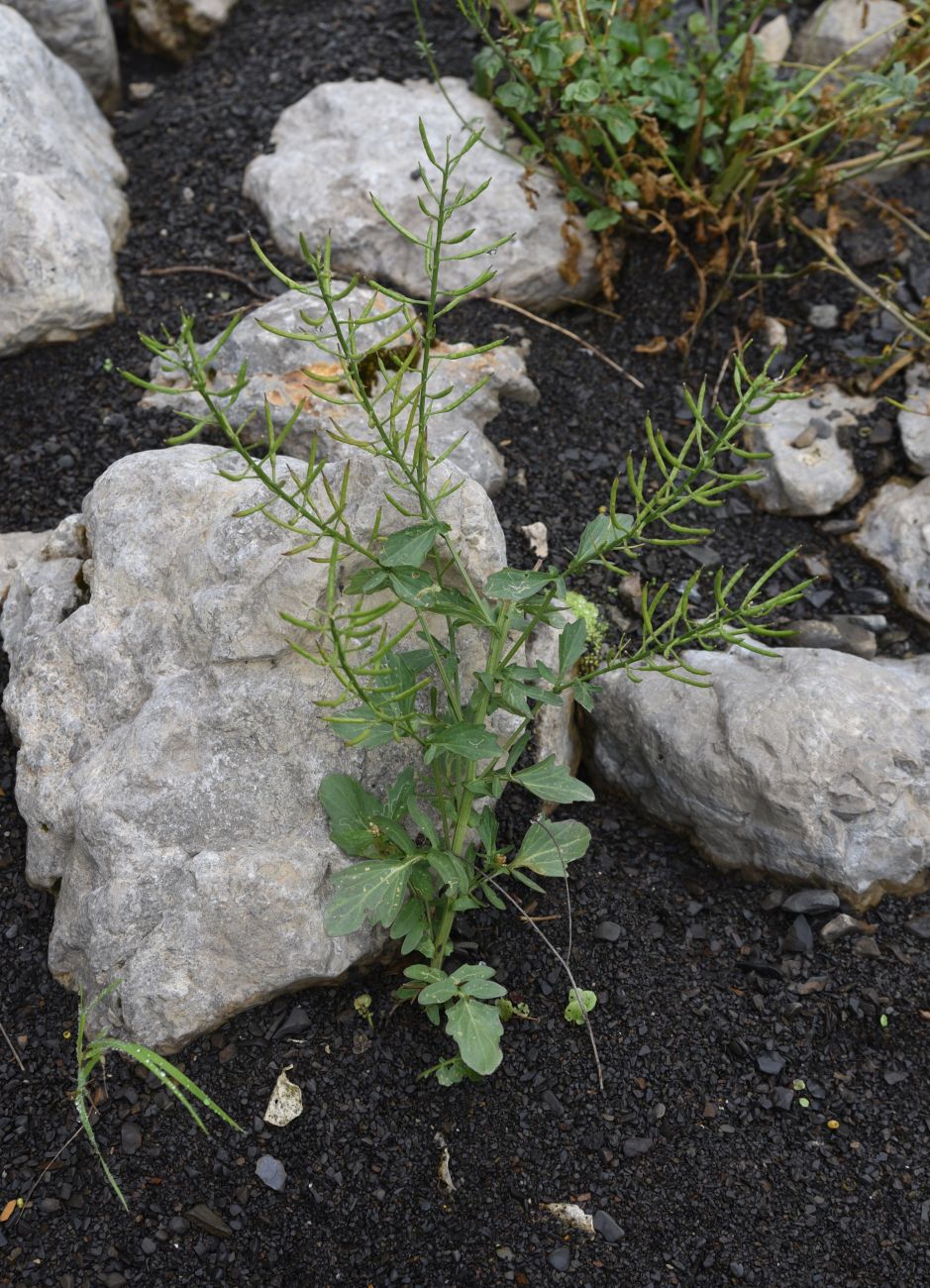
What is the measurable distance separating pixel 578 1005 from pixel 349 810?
71cm

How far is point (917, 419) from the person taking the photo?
3508mm

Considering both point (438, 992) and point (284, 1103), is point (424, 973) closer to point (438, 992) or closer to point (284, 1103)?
point (438, 992)

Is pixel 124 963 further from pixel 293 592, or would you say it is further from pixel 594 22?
pixel 594 22

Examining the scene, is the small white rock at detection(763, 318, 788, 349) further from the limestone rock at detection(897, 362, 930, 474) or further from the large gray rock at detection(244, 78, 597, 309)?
the large gray rock at detection(244, 78, 597, 309)

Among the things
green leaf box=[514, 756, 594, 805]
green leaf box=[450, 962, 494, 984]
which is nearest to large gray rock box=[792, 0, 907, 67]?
green leaf box=[514, 756, 594, 805]

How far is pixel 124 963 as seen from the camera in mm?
2477

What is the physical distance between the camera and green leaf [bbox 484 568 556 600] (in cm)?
221

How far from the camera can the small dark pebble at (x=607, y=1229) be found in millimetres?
2385

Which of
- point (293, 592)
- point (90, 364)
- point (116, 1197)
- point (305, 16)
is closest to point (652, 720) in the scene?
point (293, 592)

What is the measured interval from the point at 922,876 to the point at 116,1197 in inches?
77.7

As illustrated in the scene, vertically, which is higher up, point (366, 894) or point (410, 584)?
point (410, 584)

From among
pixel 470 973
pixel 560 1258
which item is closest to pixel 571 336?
pixel 470 973

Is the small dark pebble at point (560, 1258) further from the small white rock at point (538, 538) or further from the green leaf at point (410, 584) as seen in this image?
the small white rock at point (538, 538)

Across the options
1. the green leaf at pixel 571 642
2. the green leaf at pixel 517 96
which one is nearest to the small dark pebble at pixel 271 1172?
the green leaf at pixel 571 642
